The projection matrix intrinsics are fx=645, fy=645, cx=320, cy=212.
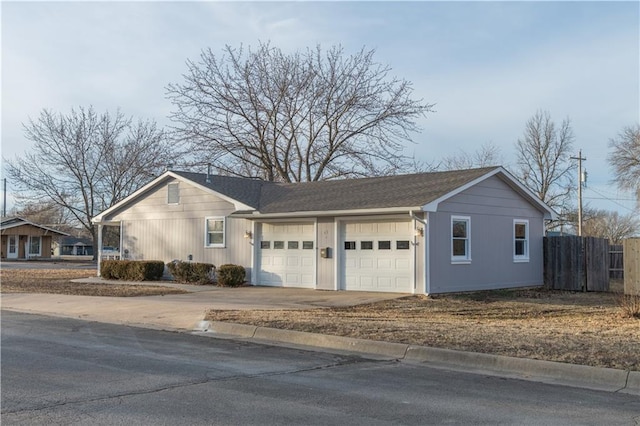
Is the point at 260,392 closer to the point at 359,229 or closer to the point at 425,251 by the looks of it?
the point at 425,251

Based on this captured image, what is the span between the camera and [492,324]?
43.1 ft

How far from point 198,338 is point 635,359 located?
288 inches

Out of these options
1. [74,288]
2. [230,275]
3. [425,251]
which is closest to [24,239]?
[74,288]

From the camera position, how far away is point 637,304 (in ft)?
47.3

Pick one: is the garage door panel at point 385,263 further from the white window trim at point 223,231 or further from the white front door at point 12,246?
the white front door at point 12,246

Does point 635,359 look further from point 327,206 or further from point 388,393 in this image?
point 327,206

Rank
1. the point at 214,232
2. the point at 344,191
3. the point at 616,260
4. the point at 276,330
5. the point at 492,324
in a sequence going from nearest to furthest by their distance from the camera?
the point at 276,330 → the point at 492,324 → the point at 344,191 → the point at 214,232 → the point at 616,260

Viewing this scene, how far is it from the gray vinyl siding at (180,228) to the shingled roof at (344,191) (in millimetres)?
788

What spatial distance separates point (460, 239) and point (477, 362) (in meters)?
11.7

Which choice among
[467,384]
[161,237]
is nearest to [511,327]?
[467,384]

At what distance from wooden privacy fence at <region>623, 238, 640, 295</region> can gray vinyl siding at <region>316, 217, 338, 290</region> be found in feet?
30.8

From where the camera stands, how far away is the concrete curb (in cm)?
817

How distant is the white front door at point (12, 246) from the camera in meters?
56.7

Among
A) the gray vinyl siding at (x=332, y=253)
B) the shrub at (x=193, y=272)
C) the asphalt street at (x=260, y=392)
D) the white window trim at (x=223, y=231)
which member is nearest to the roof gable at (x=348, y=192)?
the gray vinyl siding at (x=332, y=253)
